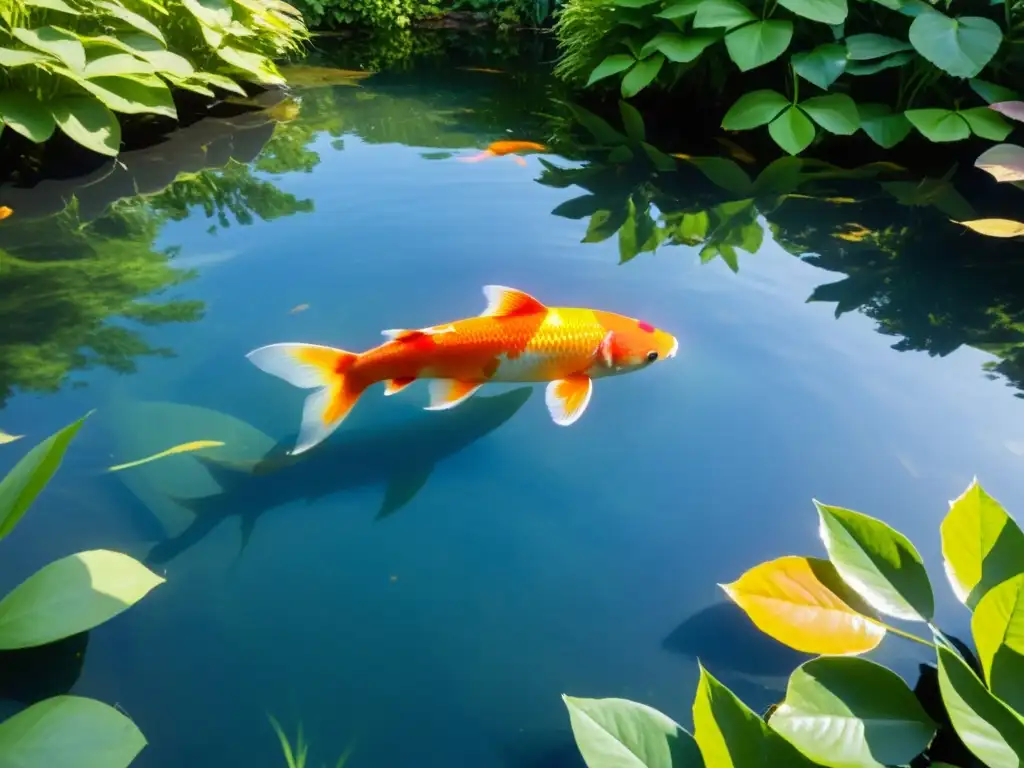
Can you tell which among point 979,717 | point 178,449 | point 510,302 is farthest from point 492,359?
point 979,717

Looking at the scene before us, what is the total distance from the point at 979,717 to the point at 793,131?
188 centimetres

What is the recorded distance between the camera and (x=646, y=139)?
2502mm

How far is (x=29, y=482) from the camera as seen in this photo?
2.32 feet

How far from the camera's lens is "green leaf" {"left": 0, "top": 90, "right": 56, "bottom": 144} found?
5.98 ft

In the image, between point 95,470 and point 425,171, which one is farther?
point 425,171

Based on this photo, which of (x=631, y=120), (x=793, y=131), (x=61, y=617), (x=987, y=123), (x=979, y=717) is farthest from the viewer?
(x=631, y=120)

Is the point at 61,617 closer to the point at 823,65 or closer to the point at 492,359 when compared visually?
the point at 492,359

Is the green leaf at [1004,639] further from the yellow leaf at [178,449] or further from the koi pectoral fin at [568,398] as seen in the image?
the yellow leaf at [178,449]

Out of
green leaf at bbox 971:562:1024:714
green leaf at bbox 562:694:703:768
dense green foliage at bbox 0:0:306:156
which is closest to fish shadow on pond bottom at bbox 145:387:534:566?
green leaf at bbox 562:694:703:768

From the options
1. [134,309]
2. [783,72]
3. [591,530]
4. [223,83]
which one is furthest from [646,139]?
[591,530]

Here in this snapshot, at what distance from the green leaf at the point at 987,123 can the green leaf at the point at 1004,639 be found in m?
1.81

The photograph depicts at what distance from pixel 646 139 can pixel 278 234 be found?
1.37m

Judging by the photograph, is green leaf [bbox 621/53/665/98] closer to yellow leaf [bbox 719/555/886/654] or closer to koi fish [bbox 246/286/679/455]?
koi fish [bbox 246/286/679/455]

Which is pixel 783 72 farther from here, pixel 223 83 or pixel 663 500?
pixel 663 500
